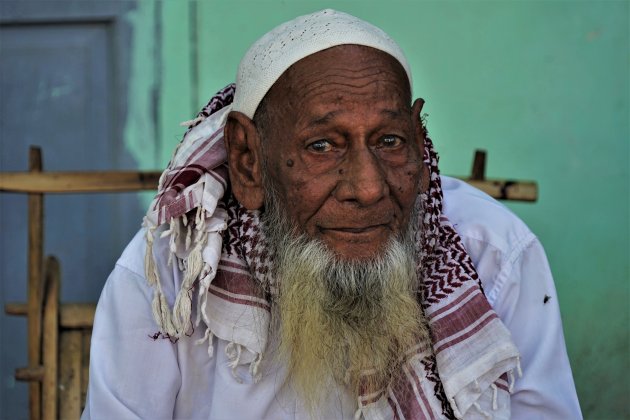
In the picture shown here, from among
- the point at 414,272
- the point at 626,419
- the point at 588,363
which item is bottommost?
the point at 626,419

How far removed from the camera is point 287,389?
2.73 meters

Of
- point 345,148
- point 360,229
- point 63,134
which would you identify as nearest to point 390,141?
point 345,148

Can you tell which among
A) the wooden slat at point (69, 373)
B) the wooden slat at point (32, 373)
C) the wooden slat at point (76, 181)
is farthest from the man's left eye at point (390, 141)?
the wooden slat at point (32, 373)

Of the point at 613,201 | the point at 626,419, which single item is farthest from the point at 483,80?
the point at 626,419

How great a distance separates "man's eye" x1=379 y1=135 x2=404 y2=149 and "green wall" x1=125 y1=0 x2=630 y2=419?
5.45 ft

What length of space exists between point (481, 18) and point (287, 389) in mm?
2243

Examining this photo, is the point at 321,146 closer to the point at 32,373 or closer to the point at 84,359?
the point at 84,359

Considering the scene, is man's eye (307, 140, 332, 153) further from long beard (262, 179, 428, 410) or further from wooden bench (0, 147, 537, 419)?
wooden bench (0, 147, 537, 419)

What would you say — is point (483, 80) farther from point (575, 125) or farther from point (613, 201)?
point (613, 201)

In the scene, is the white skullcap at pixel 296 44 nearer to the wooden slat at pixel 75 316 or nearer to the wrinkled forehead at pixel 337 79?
the wrinkled forehead at pixel 337 79

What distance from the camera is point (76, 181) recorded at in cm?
349

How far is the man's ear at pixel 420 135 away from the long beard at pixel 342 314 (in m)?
0.18

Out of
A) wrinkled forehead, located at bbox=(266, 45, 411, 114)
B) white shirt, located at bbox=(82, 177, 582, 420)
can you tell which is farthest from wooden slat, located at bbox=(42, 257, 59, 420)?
wrinkled forehead, located at bbox=(266, 45, 411, 114)

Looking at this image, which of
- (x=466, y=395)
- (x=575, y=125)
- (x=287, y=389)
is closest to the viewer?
(x=466, y=395)
